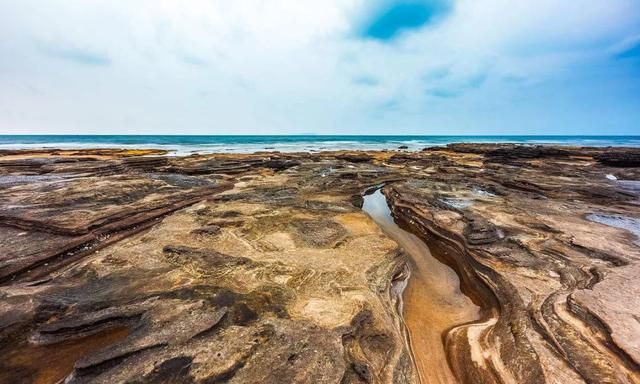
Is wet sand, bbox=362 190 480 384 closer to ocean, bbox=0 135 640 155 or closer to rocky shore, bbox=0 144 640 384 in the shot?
rocky shore, bbox=0 144 640 384

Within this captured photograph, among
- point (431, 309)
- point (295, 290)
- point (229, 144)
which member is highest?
point (295, 290)

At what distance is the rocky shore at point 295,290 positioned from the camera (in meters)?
3.98

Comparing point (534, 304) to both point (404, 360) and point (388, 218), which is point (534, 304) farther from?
point (388, 218)

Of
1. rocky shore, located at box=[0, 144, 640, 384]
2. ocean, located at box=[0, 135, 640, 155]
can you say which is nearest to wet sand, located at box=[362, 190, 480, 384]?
rocky shore, located at box=[0, 144, 640, 384]

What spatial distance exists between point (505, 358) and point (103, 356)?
5670mm

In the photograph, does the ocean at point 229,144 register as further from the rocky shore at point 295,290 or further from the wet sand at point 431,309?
the wet sand at point 431,309

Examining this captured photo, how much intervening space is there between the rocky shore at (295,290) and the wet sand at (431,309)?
0.18ft

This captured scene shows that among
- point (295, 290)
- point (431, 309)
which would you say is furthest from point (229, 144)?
point (431, 309)

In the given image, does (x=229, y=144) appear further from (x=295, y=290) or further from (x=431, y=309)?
(x=431, y=309)

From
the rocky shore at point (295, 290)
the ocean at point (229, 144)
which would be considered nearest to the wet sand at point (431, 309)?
the rocky shore at point (295, 290)

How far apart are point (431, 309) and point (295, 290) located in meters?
2.94

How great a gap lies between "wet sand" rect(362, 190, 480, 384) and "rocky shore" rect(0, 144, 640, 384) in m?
0.06

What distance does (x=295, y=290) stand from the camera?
5863 millimetres

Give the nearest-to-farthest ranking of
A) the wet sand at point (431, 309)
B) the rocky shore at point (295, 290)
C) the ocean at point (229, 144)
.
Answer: the rocky shore at point (295, 290), the wet sand at point (431, 309), the ocean at point (229, 144)
